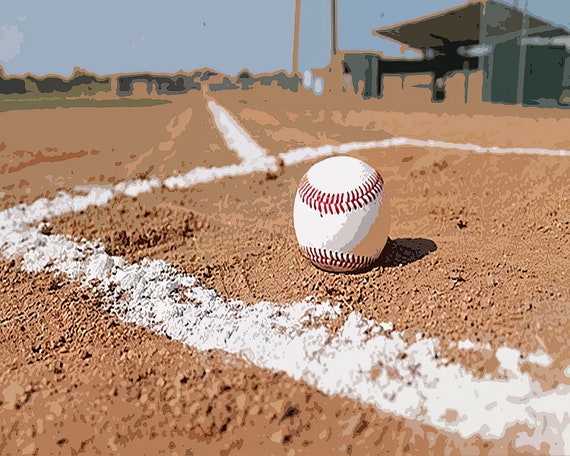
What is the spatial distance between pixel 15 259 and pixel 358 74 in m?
21.4

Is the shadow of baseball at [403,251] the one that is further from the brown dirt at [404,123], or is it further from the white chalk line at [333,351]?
the brown dirt at [404,123]

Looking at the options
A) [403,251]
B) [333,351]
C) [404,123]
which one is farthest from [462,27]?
[333,351]

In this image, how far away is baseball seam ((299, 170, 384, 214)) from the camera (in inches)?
154

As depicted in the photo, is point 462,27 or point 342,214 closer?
point 342,214

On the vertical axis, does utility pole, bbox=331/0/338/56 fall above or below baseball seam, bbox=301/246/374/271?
above

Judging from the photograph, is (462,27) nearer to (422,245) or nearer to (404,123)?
(404,123)

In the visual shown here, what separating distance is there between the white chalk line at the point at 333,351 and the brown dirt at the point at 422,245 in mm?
160

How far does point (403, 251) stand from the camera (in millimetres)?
4625

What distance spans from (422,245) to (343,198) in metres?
1.29

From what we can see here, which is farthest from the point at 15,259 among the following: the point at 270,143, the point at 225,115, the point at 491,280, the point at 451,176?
the point at 225,115

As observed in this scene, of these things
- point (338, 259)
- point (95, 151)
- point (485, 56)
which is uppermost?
point (485, 56)

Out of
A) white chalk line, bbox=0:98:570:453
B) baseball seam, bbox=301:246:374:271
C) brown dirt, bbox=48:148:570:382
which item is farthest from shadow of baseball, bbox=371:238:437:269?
white chalk line, bbox=0:98:570:453

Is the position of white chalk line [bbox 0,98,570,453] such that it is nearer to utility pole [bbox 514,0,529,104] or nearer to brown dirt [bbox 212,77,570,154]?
brown dirt [bbox 212,77,570,154]

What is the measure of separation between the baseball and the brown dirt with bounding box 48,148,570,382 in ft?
0.64
